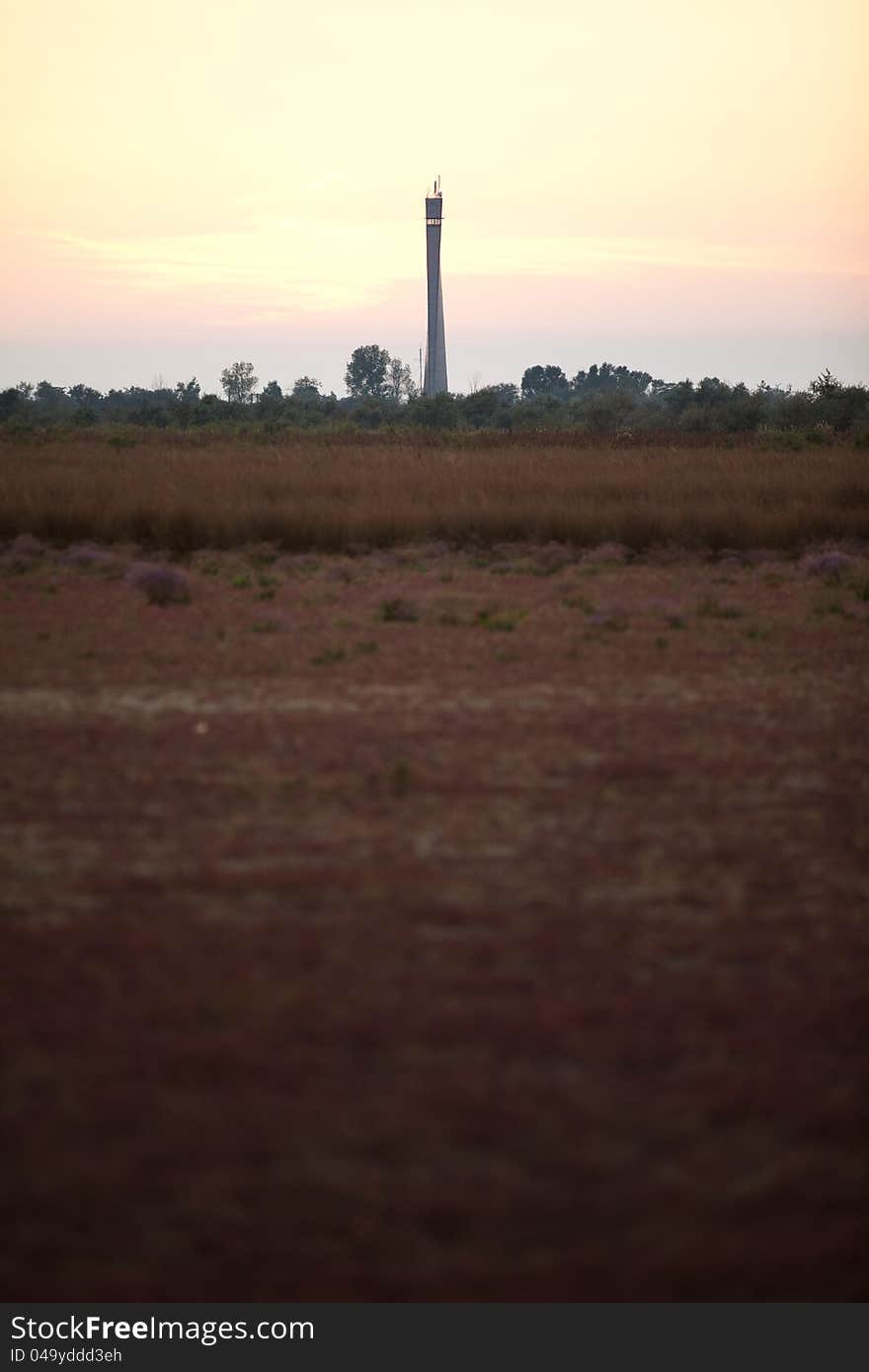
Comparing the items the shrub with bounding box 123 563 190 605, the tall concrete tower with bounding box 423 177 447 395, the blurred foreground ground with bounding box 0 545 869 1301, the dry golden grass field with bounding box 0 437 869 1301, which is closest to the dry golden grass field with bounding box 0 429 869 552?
the shrub with bounding box 123 563 190 605

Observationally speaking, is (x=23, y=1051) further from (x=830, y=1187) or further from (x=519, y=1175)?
(x=830, y=1187)

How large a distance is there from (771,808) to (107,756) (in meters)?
3.64

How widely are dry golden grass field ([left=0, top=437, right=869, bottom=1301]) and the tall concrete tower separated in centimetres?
7003

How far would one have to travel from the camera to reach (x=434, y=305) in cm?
8156

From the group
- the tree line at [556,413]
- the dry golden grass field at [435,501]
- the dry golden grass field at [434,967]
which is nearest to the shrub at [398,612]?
the dry golden grass field at [434,967]

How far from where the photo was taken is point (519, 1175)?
11.9 ft

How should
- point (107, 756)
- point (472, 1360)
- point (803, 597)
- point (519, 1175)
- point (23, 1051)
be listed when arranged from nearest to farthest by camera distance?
point (472, 1360), point (519, 1175), point (23, 1051), point (107, 756), point (803, 597)

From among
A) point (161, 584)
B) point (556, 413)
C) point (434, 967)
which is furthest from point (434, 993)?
point (556, 413)

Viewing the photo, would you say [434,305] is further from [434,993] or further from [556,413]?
[434,993]

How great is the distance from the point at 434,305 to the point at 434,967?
263 feet

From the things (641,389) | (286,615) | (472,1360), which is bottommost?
(472,1360)

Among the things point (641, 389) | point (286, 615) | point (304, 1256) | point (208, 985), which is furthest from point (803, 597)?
point (641, 389)

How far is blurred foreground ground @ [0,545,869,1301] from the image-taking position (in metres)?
3.39

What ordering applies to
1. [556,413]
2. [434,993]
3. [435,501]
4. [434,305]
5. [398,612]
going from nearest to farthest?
[434,993] → [398,612] → [435,501] → [556,413] → [434,305]
